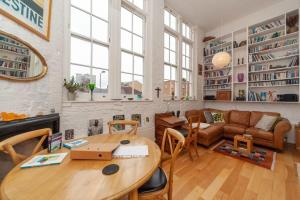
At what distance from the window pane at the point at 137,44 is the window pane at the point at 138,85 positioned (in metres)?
0.60

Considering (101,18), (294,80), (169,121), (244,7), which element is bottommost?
(169,121)

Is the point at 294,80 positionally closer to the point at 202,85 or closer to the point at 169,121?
the point at 202,85

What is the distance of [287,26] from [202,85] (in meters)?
2.54

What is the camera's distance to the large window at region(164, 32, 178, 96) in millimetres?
3758

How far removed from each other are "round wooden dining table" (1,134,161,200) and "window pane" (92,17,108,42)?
2.21 meters

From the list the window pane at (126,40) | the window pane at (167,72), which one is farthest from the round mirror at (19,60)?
the window pane at (167,72)

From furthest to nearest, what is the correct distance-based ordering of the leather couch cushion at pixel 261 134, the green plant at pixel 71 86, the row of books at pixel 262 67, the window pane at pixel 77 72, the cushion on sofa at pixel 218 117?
the cushion on sofa at pixel 218 117 → the row of books at pixel 262 67 → the leather couch cushion at pixel 261 134 → the window pane at pixel 77 72 → the green plant at pixel 71 86

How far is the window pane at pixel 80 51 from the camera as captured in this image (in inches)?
87.6

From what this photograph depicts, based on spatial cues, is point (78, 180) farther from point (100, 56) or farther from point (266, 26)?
point (266, 26)

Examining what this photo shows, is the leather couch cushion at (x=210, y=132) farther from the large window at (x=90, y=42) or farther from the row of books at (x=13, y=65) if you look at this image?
the row of books at (x=13, y=65)

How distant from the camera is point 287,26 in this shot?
340 centimetres

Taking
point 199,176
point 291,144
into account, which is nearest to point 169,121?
point 199,176

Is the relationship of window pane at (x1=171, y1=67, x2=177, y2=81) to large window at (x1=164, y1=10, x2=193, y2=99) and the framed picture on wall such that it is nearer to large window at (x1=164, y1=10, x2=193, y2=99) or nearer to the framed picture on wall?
large window at (x1=164, y1=10, x2=193, y2=99)

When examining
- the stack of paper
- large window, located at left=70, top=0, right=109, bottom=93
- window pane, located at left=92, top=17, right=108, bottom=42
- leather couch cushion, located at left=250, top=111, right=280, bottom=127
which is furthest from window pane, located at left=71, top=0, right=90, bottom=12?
leather couch cushion, located at left=250, top=111, right=280, bottom=127
